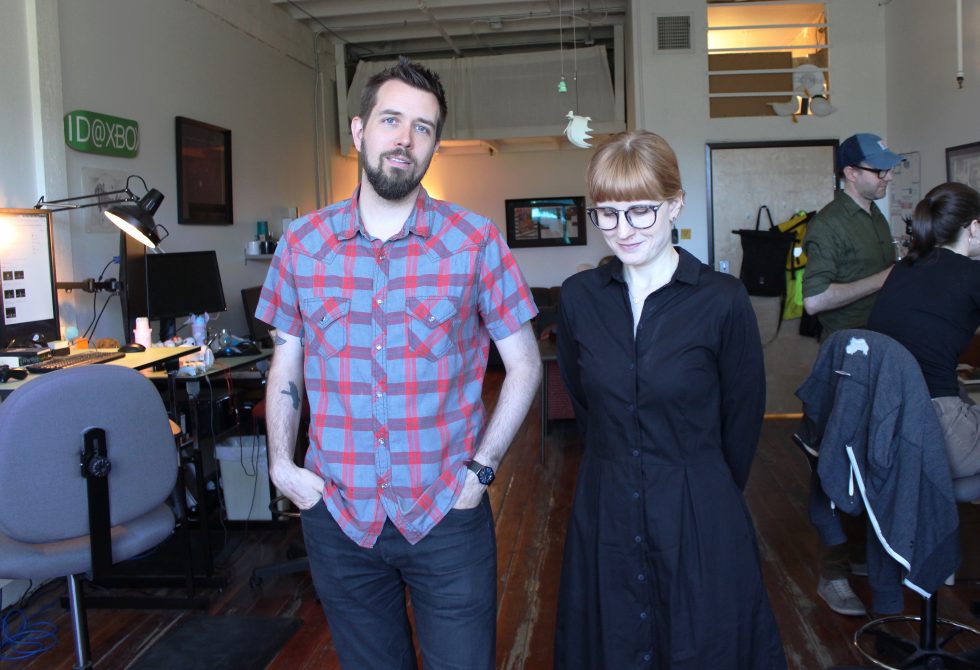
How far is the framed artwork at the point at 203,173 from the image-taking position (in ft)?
18.1

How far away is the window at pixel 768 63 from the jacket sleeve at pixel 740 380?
207 inches

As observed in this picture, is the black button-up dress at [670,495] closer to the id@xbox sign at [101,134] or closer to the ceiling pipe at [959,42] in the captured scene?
the id@xbox sign at [101,134]

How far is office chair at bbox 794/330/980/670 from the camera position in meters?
2.44

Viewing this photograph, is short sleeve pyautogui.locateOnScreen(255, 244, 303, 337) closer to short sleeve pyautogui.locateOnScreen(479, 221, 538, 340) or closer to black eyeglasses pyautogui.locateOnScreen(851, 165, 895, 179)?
short sleeve pyautogui.locateOnScreen(479, 221, 538, 340)

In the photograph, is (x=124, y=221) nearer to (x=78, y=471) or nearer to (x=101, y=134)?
(x=101, y=134)

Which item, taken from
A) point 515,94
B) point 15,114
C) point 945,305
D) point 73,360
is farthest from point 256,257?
point 945,305

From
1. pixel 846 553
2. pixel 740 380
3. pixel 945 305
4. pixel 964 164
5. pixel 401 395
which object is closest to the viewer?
pixel 401 395

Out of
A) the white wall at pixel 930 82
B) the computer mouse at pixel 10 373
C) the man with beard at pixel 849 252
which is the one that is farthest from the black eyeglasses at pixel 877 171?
the computer mouse at pixel 10 373

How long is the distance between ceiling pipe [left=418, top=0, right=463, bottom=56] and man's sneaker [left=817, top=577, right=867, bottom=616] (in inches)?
228

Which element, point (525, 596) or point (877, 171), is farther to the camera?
point (525, 596)

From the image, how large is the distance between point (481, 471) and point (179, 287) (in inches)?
143

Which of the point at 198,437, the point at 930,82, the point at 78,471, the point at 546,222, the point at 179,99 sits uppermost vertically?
the point at 179,99

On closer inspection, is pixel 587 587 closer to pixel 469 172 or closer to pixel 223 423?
pixel 223 423

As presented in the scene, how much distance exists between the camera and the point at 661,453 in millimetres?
1710
